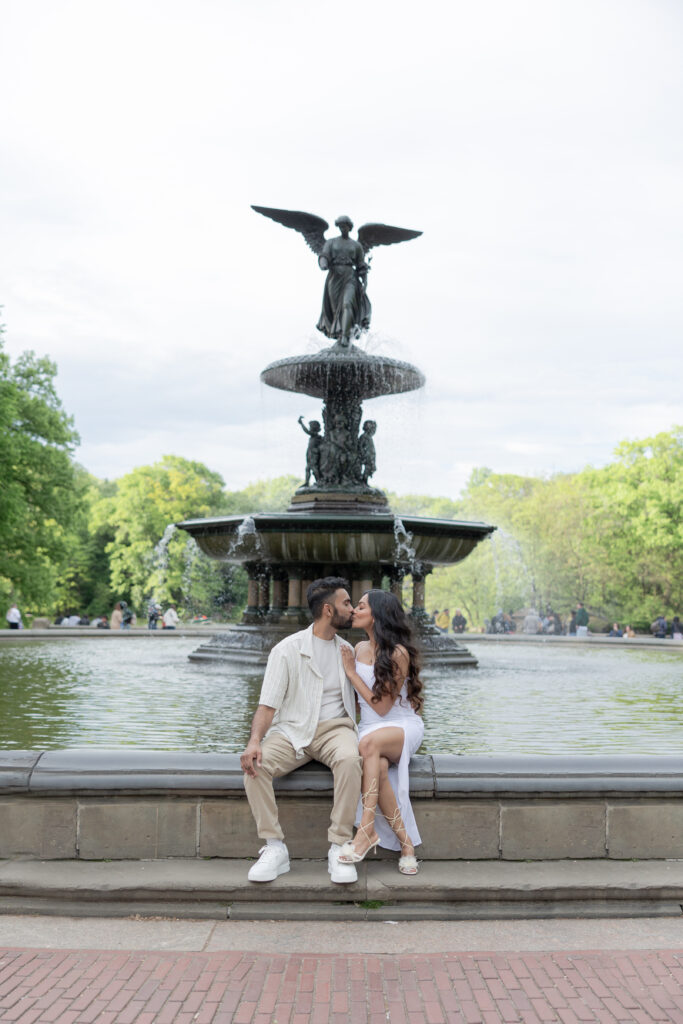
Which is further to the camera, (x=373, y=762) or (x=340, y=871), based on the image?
(x=373, y=762)

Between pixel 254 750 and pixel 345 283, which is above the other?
pixel 345 283

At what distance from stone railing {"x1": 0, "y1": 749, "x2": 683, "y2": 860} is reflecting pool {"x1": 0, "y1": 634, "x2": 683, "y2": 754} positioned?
6.14 ft

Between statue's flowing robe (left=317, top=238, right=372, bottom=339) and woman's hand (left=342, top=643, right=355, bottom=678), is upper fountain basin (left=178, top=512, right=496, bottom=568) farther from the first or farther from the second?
woman's hand (left=342, top=643, right=355, bottom=678)

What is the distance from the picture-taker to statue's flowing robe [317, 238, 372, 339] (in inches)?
648

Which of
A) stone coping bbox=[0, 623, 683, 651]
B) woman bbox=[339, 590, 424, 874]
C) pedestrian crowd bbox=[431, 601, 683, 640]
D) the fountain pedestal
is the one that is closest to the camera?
woman bbox=[339, 590, 424, 874]

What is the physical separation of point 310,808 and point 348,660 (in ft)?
2.59

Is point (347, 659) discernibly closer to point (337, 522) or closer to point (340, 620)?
point (340, 620)

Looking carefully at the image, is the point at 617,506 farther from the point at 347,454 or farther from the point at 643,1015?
the point at 643,1015

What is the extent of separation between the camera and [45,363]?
38625mm

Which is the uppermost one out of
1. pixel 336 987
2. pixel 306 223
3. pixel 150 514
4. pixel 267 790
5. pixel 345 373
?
pixel 306 223

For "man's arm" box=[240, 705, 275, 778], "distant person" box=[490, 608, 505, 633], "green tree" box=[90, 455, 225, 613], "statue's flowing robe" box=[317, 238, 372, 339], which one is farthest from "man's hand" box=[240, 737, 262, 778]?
"green tree" box=[90, 455, 225, 613]

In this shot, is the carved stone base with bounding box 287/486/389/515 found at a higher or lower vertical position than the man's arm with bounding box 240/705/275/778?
higher

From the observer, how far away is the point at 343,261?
16.5 metres

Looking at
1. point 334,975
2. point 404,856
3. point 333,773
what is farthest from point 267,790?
point 334,975
